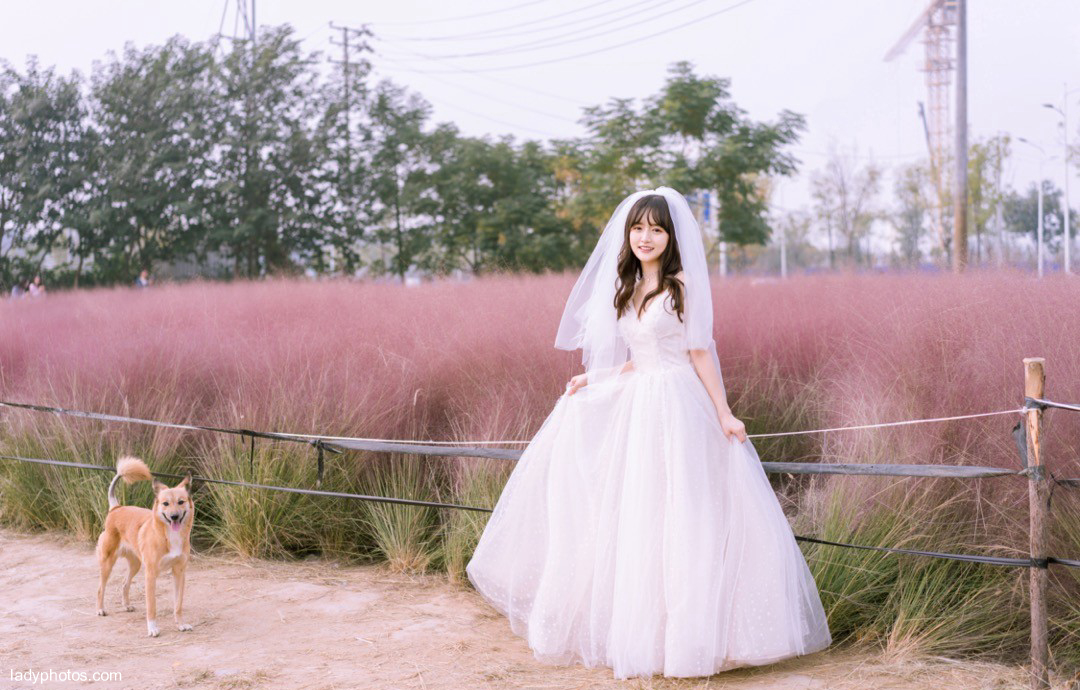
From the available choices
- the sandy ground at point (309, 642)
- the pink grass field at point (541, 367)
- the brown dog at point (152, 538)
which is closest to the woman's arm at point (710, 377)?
the sandy ground at point (309, 642)

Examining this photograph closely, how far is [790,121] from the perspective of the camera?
23.7m

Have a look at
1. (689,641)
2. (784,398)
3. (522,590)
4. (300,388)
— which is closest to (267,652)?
(522,590)

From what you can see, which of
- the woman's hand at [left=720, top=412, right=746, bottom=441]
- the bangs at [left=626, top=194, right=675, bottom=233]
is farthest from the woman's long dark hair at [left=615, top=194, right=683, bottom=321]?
the woman's hand at [left=720, top=412, right=746, bottom=441]

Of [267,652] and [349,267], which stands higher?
[349,267]

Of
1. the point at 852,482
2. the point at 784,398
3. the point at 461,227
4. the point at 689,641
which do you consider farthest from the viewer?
the point at 461,227

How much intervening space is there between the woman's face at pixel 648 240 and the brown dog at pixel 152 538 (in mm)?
1960

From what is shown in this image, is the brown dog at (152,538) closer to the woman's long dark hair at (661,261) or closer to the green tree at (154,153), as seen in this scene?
the woman's long dark hair at (661,261)

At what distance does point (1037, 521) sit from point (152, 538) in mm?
3166

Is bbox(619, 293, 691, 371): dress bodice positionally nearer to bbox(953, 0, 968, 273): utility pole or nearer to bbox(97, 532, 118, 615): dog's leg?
bbox(97, 532, 118, 615): dog's leg

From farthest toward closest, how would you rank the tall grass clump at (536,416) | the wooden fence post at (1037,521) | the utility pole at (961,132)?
the utility pole at (961,132) → the tall grass clump at (536,416) → the wooden fence post at (1037,521)

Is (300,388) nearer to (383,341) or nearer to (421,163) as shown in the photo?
(383,341)

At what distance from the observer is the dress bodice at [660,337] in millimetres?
3584

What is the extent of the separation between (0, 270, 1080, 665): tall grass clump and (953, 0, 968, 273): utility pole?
23.9ft

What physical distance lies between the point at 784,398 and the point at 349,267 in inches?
1000
